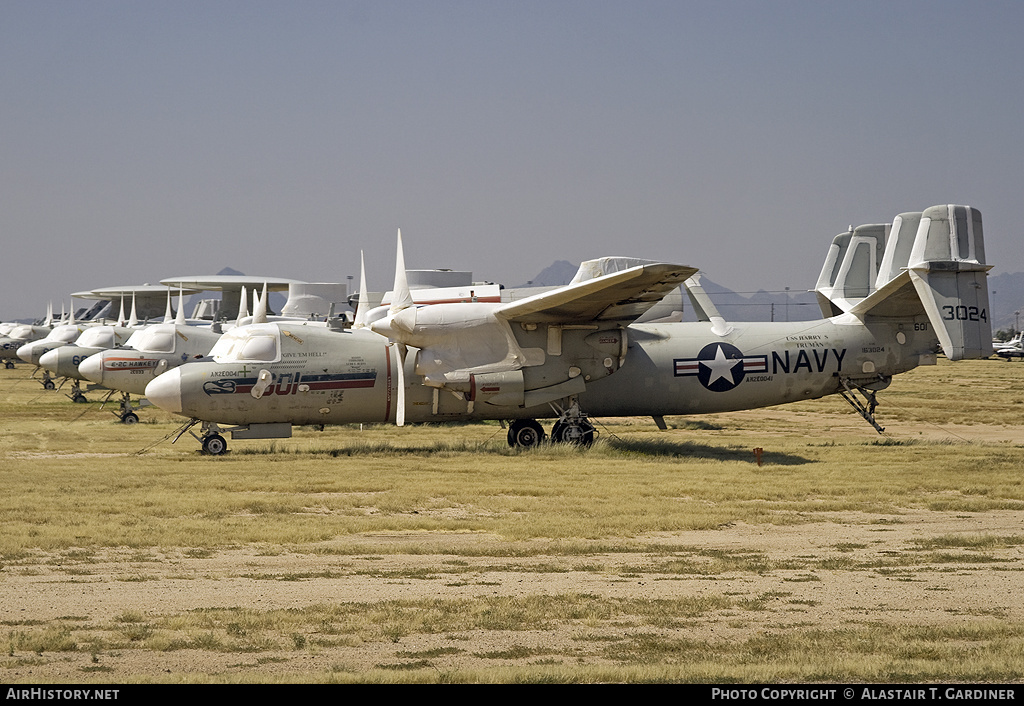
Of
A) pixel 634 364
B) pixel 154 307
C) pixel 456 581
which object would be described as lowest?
pixel 456 581

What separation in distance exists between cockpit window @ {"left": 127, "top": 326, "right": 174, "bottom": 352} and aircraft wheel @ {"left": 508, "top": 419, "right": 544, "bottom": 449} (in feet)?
41.2

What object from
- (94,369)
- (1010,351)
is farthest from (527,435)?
(1010,351)

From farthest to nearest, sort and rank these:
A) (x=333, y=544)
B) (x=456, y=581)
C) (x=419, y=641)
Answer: (x=333, y=544) < (x=456, y=581) < (x=419, y=641)

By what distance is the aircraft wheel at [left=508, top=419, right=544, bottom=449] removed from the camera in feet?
73.7

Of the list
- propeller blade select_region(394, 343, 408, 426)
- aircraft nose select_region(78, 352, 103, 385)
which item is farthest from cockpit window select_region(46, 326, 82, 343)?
propeller blade select_region(394, 343, 408, 426)

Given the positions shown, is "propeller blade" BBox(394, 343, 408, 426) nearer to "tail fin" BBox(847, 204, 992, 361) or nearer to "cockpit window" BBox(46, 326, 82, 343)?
"tail fin" BBox(847, 204, 992, 361)

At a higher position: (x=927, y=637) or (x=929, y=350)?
(x=929, y=350)

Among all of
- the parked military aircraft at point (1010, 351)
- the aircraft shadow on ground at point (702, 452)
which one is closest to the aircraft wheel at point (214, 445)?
the aircraft shadow on ground at point (702, 452)

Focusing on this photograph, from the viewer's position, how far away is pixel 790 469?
1892 centimetres

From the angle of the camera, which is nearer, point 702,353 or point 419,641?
point 419,641

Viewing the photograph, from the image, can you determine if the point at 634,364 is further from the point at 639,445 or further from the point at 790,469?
the point at 790,469
